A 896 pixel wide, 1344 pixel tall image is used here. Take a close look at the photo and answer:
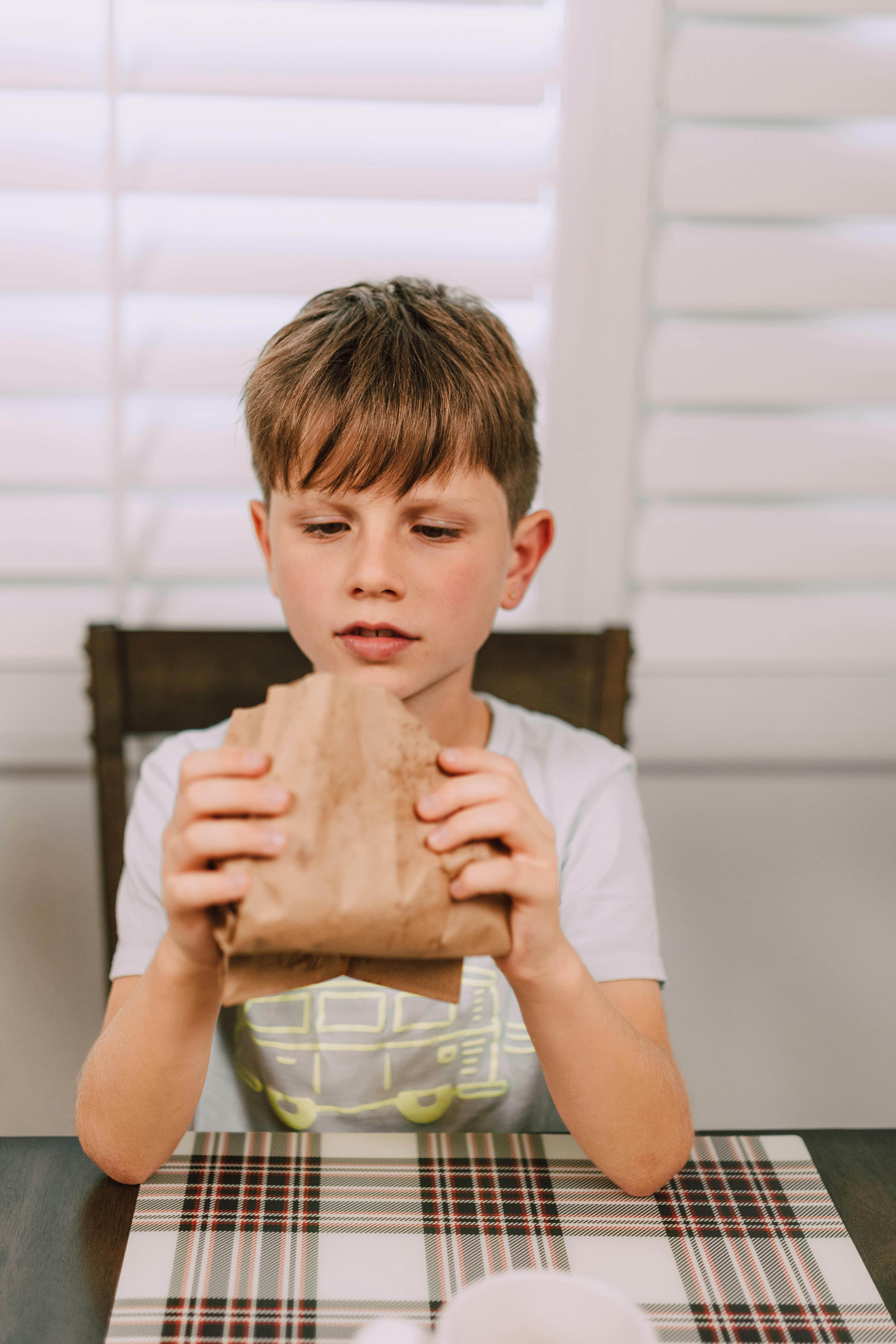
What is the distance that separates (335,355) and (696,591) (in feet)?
1.85

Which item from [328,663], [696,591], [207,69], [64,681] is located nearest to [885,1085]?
[696,591]

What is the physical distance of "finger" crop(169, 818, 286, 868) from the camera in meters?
0.51

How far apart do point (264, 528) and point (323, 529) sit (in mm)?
153

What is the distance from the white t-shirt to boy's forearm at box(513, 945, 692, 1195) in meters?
0.19

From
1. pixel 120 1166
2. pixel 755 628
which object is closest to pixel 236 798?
pixel 120 1166

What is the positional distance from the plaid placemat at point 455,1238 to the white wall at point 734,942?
0.67 metres

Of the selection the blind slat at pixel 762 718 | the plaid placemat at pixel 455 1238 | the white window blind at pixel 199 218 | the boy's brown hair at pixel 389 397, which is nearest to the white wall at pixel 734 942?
the blind slat at pixel 762 718

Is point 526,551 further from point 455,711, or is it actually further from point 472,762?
point 472,762

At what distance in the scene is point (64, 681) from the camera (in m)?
1.19

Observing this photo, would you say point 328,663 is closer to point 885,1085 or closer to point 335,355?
point 335,355

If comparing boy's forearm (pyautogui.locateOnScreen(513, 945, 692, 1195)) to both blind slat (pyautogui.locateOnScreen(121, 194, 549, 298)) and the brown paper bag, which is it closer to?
the brown paper bag

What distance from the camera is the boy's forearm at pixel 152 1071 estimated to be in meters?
0.62

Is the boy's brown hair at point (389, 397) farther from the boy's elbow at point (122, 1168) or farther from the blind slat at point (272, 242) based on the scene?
the boy's elbow at point (122, 1168)

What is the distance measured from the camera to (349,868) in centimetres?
51
